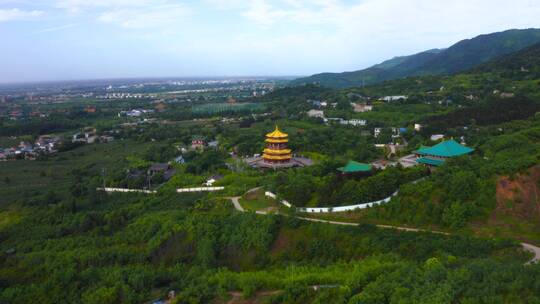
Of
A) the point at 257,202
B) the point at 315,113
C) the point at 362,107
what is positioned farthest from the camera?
the point at 315,113

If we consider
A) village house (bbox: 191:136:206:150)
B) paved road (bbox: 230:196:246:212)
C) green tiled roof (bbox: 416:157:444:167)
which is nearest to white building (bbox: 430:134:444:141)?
green tiled roof (bbox: 416:157:444:167)

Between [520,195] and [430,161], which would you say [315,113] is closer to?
[430,161]

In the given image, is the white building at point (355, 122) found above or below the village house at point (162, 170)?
above

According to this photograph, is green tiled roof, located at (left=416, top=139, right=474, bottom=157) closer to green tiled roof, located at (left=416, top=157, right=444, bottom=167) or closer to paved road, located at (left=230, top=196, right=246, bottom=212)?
green tiled roof, located at (left=416, top=157, right=444, bottom=167)

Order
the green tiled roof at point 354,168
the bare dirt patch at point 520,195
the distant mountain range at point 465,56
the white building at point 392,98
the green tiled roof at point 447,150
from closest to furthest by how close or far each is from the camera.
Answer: the bare dirt patch at point 520,195
the green tiled roof at point 354,168
the green tiled roof at point 447,150
the white building at point 392,98
the distant mountain range at point 465,56

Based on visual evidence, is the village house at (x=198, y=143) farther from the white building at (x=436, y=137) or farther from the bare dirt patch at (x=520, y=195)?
the bare dirt patch at (x=520, y=195)

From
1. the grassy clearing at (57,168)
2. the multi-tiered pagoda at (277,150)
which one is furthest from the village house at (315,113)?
the multi-tiered pagoda at (277,150)

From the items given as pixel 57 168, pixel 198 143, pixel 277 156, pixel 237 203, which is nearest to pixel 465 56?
pixel 198 143
